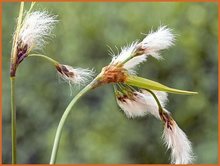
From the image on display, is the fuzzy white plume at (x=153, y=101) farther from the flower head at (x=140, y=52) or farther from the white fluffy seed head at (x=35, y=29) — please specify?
the white fluffy seed head at (x=35, y=29)

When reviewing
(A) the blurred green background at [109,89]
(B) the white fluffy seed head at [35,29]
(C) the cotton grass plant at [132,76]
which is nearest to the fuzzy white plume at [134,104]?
(C) the cotton grass plant at [132,76]

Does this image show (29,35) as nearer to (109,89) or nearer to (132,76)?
(132,76)

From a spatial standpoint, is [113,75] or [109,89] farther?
[109,89]

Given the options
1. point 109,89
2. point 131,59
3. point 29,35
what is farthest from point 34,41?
point 109,89

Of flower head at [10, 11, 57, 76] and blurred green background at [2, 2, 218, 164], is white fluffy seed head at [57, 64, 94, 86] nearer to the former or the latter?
flower head at [10, 11, 57, 76]

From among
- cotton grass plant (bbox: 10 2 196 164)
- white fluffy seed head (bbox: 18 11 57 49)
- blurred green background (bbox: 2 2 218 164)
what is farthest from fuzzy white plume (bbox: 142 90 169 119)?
blurred green background (bbox: 2 2 218 164)

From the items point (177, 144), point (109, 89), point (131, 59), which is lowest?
point (109, 89)
